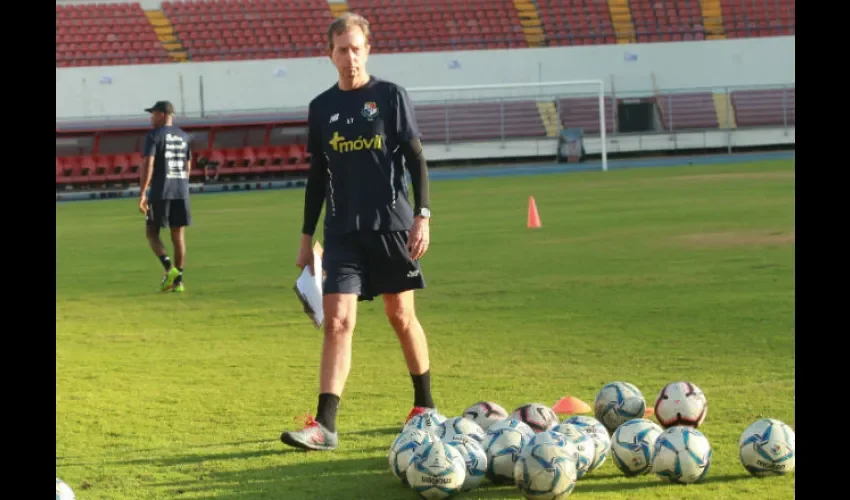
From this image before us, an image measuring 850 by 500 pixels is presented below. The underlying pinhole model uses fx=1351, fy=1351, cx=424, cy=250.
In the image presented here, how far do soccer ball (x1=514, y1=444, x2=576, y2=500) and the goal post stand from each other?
127 feet

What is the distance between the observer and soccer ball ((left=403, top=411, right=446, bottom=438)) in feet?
21.8

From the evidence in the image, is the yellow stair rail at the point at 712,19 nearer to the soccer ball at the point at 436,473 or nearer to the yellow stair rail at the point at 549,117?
the yellow stair rail at the point at 549,117

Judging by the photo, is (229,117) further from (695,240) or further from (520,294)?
(520,294)

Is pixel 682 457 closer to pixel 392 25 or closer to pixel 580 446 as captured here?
pixel 580 446

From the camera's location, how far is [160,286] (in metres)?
16.8

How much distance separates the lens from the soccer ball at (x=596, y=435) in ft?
21.3

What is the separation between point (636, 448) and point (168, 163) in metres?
10.9

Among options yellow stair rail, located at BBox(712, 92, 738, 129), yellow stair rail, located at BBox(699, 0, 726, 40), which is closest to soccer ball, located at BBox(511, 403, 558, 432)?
yellow stair rail, located at BBox(712, 92, 738, 129)

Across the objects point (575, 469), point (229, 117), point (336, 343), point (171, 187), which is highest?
point (229, 117)

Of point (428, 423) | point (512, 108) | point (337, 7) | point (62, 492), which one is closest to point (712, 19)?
point (512, 108)

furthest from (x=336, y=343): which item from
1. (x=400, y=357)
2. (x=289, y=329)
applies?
(x=289, y=329)

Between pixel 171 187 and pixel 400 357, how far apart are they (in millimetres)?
6564

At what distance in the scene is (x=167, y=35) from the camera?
47500mm

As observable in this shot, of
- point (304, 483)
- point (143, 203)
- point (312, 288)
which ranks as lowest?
point (304, 483)
